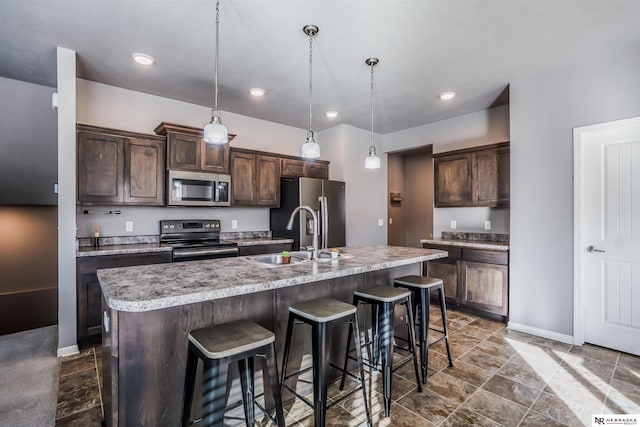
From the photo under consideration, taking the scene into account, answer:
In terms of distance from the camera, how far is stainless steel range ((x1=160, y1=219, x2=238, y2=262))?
11.3 ft

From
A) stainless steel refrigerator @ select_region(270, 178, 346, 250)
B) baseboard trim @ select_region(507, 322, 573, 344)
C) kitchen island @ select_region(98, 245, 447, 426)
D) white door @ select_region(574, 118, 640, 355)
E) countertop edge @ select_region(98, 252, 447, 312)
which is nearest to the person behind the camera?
countertop edge @ select_region(98, 252, 447, 312)

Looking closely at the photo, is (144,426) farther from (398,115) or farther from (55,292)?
(398,115)

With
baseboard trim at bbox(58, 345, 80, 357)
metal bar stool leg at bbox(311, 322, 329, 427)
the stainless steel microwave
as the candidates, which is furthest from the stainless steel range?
metal bar stool leg at bbox(311, 322, 329, 427)

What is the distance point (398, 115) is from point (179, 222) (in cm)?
338

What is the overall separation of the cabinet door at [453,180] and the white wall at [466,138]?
0.36 m

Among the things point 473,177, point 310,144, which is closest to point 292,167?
point 310,144

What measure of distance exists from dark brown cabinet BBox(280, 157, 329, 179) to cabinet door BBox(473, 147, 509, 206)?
224 cm

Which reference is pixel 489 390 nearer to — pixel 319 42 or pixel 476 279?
pixel 476 279

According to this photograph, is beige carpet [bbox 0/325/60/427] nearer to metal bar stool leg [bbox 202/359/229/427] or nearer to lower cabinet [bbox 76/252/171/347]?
lower cabinet [bbox 76/252/171/347]

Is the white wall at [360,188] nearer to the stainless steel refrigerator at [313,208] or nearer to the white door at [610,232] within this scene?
the stainless steel refrigerator at [313,208]

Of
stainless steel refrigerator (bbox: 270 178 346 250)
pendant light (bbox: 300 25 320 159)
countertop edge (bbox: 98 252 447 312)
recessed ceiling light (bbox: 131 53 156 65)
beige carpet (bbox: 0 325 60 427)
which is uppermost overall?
recessed ceiling light (bbox: 131 53 156 65)

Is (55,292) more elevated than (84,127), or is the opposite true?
(84,127)

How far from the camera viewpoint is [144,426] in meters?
1.49

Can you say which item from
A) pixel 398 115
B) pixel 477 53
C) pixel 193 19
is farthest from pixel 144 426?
pixel 398 115
